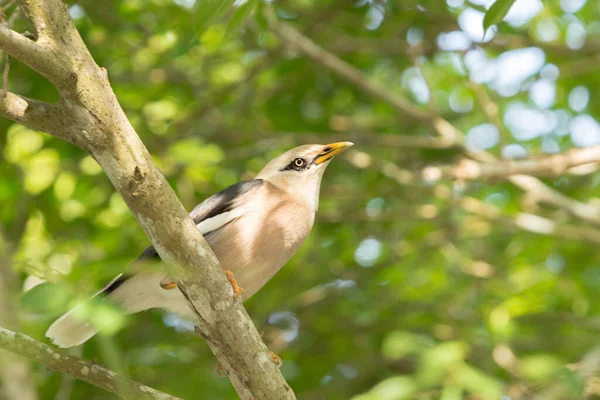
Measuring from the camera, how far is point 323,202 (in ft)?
28.7

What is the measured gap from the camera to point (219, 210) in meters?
5.32

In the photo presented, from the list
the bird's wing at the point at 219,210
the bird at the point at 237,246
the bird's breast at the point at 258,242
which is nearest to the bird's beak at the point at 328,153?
the bird at the point at 237,246

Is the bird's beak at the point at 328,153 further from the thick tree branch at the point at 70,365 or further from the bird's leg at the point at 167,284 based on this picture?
the thick tree branch at the point at 70,365

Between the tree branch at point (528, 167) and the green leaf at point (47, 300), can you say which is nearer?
the green leaf at point (47, 300)

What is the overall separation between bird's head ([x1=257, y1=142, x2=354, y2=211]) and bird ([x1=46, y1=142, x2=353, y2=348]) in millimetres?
239

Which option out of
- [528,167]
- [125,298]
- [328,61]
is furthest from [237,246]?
[328,61]

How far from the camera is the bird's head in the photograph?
583cm

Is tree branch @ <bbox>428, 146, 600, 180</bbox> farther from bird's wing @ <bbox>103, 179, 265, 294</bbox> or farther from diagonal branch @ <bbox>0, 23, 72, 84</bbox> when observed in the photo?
diagonal branch @ <bbox>0, 23, 72, 84</bbox>

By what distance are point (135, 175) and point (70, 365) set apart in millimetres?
1170

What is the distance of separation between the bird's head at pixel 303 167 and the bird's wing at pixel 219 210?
1.26 feet

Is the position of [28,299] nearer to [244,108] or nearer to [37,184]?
[37,184]

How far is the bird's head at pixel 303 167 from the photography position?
583 centimetres

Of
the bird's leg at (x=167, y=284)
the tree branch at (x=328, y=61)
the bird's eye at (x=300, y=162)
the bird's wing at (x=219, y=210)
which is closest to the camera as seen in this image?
the bird's leg at (x=167, y=284)

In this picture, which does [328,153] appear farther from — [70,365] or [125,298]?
[70,365]
